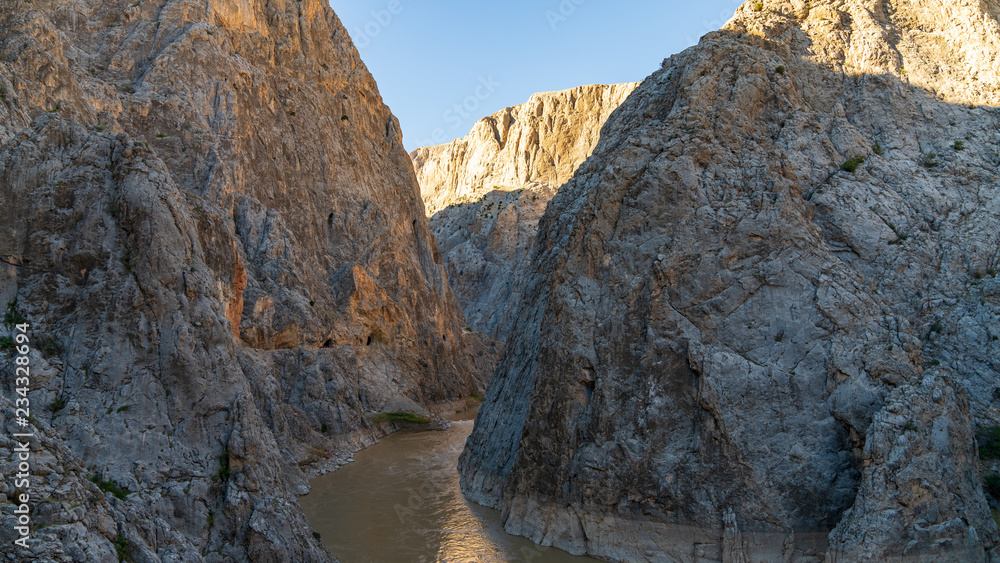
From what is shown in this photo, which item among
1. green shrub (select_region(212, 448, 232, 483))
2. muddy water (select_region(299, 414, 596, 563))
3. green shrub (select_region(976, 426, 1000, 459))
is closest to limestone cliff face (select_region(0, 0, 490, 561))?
green shrub (select_region(212, 448, 232, 483))

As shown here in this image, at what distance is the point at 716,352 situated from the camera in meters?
17.8

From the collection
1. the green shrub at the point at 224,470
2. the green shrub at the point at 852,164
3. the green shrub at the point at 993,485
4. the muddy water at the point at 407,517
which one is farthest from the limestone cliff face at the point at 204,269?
the green shrub at the point at 852,164

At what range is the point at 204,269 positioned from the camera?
17203 millimetres

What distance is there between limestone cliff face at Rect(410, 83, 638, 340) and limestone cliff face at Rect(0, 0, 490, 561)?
2215cm

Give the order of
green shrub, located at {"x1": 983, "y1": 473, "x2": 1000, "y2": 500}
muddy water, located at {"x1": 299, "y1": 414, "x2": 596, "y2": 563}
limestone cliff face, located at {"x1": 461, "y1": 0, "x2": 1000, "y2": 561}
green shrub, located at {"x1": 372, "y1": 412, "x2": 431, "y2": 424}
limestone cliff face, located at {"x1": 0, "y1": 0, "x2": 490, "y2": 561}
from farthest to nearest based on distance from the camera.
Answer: green shrub, located at {"x1": 372, "y1": 412, "x2": 431, "y2": 424} < muddy water, located at {"x1": 299, "y1": 414, "x2": 596, "y2": 563} < green shrub, located at {"x1": 983, "y1": 473, "x2": 1000, "y2": 500} < limestone cliff face, located at {"x1": 461, "y1": 0, "x2": 1000, "y2": 561} < limestone cliff face, located at {"x1": 0, "y1": 0, "x2": 490, "y2": 561}

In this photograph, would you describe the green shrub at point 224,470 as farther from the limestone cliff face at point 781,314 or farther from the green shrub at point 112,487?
the limestone cliff face at point 781,314

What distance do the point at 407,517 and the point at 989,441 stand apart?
18.0 meters

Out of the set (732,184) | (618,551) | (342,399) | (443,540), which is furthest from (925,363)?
(342,399)

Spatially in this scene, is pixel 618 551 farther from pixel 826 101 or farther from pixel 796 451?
pixel 826 101

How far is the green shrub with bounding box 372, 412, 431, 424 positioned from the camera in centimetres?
4097

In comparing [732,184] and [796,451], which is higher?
[732,184]

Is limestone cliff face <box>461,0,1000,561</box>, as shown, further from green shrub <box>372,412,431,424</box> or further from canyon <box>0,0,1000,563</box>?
green shrub <box>372,412,431,424</box>

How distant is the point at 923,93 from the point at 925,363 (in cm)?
1043

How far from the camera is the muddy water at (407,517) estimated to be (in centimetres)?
1902
